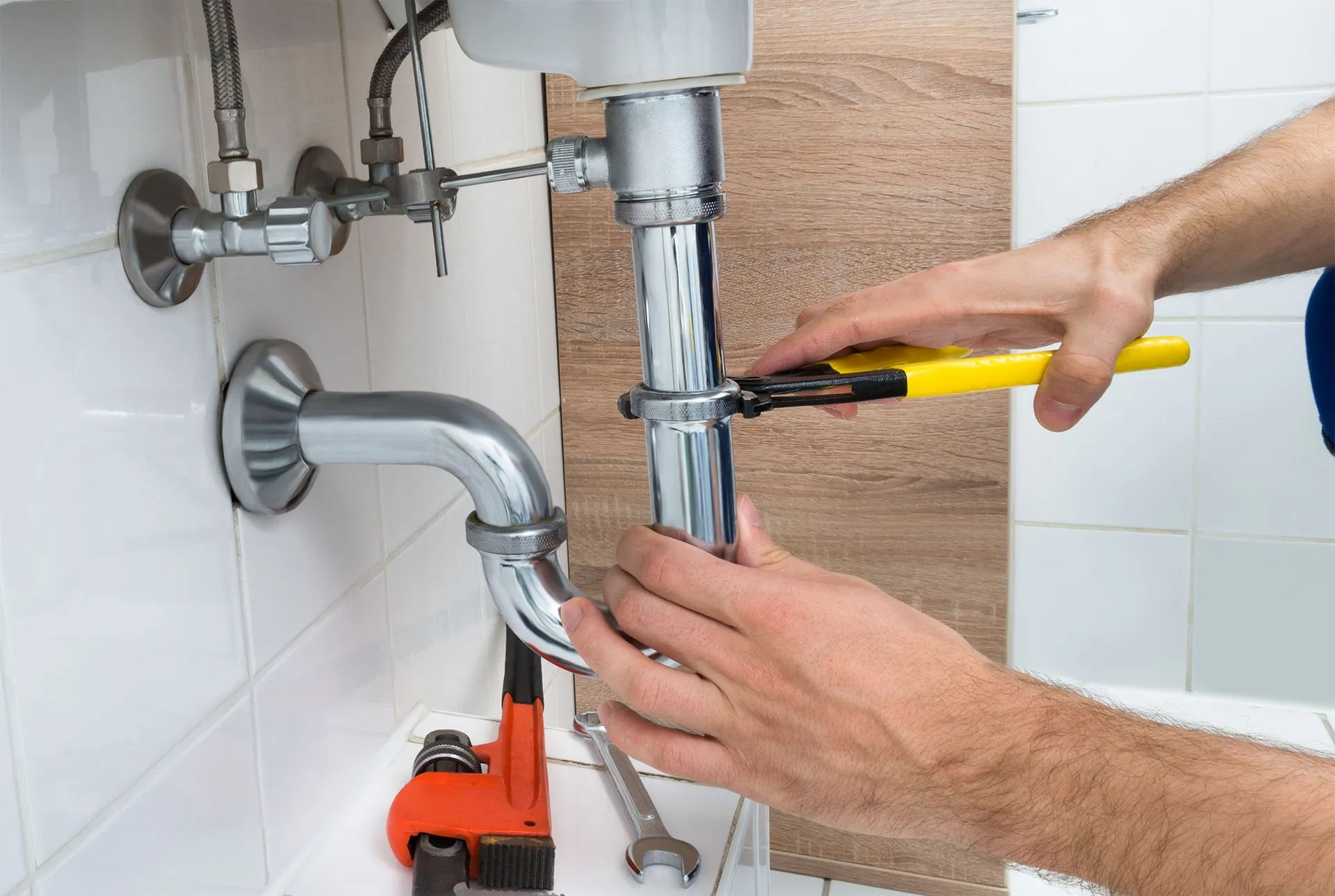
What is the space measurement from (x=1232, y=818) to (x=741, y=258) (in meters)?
0.64

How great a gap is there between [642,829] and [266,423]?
0.26m

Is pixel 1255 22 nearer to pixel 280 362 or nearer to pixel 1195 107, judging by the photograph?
pixel 1195 107

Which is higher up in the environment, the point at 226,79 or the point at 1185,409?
the point at 226,79

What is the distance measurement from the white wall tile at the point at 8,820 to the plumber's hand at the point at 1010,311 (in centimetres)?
35

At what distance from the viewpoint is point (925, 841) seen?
1010mm

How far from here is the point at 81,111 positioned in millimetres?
378

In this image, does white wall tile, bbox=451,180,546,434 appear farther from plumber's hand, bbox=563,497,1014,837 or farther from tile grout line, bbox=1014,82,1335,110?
tile grout line, bbox=1014,82,1335,110

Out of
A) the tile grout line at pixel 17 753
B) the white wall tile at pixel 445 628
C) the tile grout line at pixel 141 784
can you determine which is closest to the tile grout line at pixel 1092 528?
the white wall tile at pixel 445 628

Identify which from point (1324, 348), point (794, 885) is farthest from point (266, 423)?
point (794, 885)

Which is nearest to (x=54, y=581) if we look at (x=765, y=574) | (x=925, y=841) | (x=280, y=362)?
(x=280, y=362)

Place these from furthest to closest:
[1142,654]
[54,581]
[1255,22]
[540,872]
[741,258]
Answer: [1142,654], [1255,22], [741,258], [540,872], [54,581]

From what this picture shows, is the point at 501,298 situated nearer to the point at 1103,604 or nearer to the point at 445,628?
the point at 445,628

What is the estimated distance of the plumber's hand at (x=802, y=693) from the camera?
388mm

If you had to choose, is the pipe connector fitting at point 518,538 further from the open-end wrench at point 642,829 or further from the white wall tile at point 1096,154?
the white wall tile at point 1096,154
